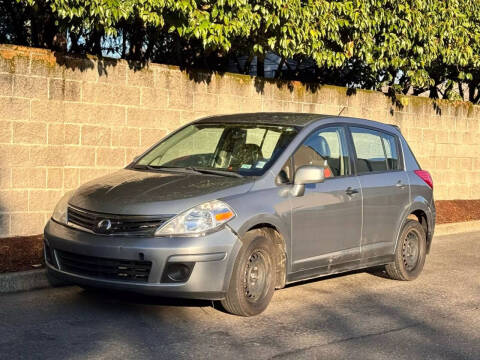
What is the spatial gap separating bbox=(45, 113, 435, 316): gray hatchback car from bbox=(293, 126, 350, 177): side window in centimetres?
1

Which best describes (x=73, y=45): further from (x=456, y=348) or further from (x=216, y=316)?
(x=456, y=348)

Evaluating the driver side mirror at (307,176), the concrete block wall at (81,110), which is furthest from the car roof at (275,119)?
the concrete block wall at (81,110)

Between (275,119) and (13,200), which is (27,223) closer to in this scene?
(13,200)

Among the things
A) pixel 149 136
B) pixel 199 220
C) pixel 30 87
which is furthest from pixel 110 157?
pixel 199 220

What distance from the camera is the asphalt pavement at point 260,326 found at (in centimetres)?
561

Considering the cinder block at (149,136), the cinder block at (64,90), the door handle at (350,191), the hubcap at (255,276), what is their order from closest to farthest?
1. the hubcap at (255,276)
2. the door handle at (350,191)
3. the cinder block at (64,90)
4. the cinder block at (149,136)

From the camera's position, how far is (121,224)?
20.5 ft

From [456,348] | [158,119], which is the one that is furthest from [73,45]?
[456,348]

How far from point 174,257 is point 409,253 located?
357cm

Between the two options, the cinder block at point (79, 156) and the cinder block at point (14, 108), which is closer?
the cinder block at point (14, 108)

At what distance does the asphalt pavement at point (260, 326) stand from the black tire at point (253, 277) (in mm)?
127

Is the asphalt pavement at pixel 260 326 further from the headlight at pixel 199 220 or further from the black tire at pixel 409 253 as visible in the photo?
the headlight at pixel 199 220

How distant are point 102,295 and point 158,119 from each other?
445cm

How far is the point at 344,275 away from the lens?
8938 mm
